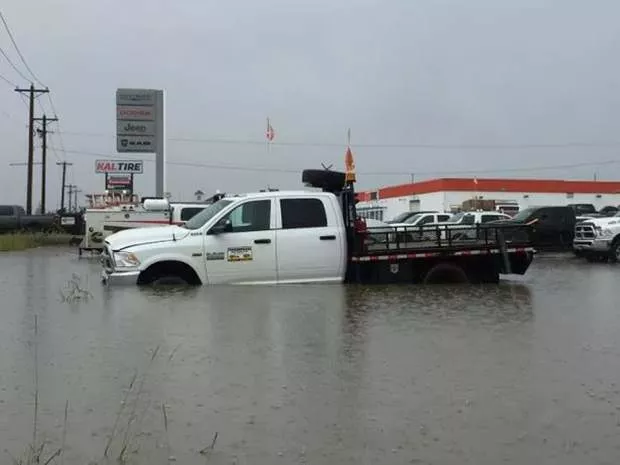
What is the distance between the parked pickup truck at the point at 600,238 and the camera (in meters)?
21.8

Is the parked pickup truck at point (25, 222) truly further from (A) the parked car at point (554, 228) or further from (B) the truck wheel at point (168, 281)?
(B) the truck wheel at point (168, 281)

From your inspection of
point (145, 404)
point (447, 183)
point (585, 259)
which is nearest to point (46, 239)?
point (585, 259)

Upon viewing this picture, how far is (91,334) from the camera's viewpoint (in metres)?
8.05

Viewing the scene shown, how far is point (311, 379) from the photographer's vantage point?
6109mm

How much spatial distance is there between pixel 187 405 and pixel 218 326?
10.2ft

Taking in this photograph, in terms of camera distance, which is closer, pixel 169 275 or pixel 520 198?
pixel 169 275

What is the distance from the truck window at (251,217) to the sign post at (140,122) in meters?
30.4

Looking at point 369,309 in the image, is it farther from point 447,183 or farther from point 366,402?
point 447,183

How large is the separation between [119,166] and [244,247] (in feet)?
156

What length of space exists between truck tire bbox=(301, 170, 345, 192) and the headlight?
3.27 metres

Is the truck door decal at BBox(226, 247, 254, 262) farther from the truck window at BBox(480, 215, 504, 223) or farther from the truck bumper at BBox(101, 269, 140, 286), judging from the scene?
the truck window at BBox(480, 215, 504, 223)

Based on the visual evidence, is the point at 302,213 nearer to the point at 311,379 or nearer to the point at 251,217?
the point at 251,217

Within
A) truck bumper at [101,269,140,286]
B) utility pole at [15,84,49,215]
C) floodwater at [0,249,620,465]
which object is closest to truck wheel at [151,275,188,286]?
truck bumper at [101,269,140,286]

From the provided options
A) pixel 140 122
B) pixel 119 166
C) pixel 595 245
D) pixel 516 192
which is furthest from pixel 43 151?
pixel 595 245
